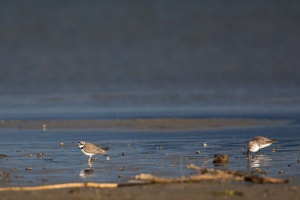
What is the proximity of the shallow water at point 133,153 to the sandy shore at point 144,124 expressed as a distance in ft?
2.84

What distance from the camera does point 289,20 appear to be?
153 ft

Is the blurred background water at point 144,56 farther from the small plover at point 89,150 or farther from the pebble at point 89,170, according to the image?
the pebble at point 89,170

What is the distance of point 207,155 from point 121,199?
17.8 ft

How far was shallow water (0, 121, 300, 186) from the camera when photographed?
1365 centimetres

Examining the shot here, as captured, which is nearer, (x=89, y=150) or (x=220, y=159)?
(x=220, y=159)

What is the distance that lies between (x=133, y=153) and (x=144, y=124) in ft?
20.5

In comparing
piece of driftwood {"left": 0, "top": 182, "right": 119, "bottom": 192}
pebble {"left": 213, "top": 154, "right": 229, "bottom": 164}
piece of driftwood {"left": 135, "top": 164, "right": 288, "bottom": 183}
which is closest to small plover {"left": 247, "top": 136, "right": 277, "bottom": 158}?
pebble {"left": 213, "top": 154, "right": 229, "bottom": 164}

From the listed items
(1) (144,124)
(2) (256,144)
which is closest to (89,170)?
(2) (256,144)

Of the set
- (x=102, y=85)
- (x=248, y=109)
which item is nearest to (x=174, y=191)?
(x=248, y=109)

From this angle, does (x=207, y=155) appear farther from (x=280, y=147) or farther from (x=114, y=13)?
(x=114, y=13)

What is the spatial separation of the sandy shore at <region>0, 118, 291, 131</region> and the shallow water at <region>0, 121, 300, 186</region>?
0.86 m

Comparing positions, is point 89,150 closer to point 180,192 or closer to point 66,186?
point 66,186

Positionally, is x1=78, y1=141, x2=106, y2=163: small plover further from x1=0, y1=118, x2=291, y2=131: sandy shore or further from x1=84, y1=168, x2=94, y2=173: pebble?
x1=0, y1=118, x2=291, y2=131: sandy shore

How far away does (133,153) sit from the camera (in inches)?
654
